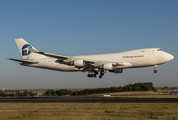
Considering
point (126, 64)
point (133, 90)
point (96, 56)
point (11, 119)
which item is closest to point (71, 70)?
point (96, 56)

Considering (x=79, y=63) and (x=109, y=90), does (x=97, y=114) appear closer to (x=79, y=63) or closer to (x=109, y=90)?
(x=79, y=63)

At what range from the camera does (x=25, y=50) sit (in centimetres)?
5775

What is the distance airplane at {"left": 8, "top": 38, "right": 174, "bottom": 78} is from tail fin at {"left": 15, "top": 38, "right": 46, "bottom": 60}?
1.38ft

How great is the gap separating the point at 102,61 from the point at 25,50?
75.8ft

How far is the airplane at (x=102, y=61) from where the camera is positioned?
43906 millimetres

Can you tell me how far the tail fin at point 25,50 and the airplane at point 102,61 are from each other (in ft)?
1.38

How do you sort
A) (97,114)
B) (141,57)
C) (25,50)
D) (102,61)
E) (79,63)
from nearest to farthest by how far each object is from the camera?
1. (97,114)
2. (141,57)
3. (79,63)
4. (102,61)
5. (25,50)

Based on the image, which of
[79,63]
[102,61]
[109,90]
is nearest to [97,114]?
[79,63]

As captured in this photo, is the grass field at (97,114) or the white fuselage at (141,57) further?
the white fuselage at (141,57)

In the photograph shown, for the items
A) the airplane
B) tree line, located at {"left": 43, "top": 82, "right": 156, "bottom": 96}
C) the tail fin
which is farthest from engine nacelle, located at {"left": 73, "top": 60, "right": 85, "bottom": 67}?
tree line, located at {"left": 43, "top": 82, "right": 156, "bottom": 96}

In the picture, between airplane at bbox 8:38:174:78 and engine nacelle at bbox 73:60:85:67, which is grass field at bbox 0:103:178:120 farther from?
engine nacelle at bbox 73:60:85:67

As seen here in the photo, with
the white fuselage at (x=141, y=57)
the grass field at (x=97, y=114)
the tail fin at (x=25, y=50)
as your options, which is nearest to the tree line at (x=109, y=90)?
the tail fin at (x=25, y=50)

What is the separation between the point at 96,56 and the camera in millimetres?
49344

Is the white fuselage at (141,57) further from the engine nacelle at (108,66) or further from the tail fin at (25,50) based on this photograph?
the tail fin at (25,50)
